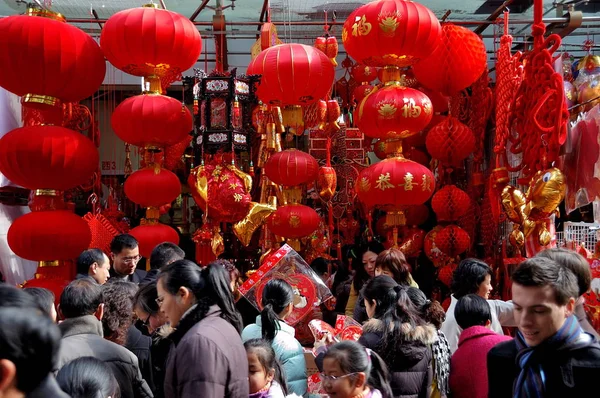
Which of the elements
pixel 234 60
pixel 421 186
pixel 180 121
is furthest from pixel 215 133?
pixel 234 60

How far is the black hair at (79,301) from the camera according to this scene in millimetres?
2312

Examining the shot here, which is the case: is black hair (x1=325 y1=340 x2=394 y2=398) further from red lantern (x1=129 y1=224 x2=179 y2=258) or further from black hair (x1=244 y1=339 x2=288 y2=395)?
red lantern (x1=129 y1=224 x2=179 y2=258)

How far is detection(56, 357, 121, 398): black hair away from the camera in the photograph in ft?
5.18

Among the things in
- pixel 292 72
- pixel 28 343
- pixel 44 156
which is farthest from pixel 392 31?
pixel 28 343

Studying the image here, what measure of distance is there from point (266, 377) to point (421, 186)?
9.21 feet

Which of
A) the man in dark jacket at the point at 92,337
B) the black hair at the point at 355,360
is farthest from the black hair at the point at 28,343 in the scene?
the black hair at the point at 355,360

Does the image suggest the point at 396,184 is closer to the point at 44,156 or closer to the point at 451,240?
the point at 451,240

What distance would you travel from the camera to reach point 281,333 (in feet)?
9.60

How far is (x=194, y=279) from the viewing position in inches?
79.8

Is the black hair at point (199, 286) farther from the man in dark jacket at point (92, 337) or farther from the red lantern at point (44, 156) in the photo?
the red lantern at point (44, 156)

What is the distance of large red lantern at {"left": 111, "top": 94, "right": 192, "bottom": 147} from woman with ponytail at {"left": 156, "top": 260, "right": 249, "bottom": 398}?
8.69 feet

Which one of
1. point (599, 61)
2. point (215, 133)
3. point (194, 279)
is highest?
point (599, 61)

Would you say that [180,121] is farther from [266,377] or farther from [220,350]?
[220,350]

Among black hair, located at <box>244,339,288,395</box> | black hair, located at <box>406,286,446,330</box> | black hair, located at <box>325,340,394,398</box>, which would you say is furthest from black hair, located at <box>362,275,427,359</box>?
black hair, located at <box>244,339,288,395</box>
